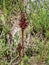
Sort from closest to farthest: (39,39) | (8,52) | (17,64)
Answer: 1. (17,64)
2. (8,52)
3. (39,39)

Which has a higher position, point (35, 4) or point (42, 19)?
point (35, 4)

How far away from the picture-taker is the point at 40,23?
2062mm

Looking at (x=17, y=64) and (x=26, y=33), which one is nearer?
(x=17, y=64)

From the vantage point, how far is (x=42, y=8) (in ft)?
7.25

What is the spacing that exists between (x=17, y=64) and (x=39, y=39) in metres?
0.37

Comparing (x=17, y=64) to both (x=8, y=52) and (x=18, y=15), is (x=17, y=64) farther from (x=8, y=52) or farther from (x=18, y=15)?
(x=18, y=15)

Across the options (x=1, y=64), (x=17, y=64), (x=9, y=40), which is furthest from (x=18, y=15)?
(x=1, y=64)

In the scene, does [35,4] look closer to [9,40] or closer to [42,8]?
[42,8]

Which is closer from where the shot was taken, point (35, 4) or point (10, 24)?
point (10, 24)

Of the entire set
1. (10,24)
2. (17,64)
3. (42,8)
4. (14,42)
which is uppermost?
(42,8)

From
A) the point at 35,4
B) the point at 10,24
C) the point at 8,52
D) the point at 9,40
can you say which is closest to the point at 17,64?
the point at 8,52

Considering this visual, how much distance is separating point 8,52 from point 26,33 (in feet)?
0.92


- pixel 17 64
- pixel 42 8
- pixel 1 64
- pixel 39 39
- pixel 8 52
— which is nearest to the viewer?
pixel 1 64

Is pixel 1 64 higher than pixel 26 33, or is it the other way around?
pixel 26 33
